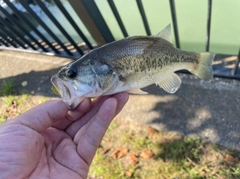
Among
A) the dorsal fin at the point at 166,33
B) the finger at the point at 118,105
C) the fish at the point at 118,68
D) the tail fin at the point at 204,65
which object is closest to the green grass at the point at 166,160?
the tail fin at the point at 204,65

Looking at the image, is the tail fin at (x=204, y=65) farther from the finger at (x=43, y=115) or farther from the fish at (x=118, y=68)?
the finger at (x=43, y=115)

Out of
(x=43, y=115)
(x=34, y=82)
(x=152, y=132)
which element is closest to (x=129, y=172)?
(x=152, y=132)

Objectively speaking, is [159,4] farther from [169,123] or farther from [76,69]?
[76,69]

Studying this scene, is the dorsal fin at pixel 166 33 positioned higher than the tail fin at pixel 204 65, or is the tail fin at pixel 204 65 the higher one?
the dorsal fin at pixel 166 33

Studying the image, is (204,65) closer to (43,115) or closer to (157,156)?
(157,156)

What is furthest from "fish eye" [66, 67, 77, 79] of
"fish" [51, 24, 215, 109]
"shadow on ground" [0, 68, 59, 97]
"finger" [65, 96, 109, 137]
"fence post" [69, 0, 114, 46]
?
"shadow on ground" [0, 68, 59, 97]

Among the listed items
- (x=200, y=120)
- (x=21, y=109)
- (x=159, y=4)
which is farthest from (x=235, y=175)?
(x=21, y=109)
